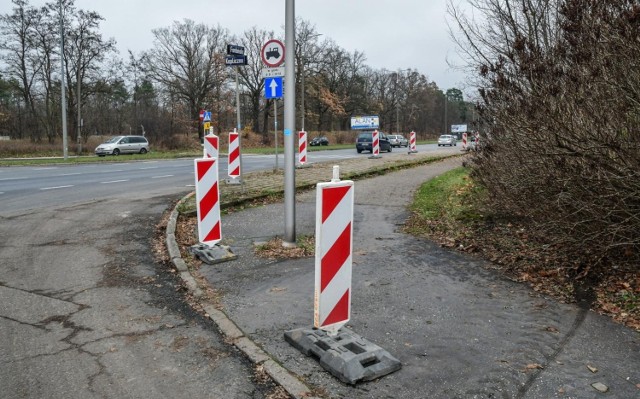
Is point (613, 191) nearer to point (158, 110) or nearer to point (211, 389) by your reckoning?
point (211, 389)

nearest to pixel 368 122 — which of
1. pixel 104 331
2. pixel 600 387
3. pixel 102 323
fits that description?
pixel 102 323

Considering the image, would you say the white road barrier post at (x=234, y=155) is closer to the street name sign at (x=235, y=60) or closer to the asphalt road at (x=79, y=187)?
the street name sign at (x=235, y=60)

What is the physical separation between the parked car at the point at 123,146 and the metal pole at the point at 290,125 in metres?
33.4

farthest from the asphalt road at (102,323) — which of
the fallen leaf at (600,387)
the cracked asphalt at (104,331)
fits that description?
the fallen leaf at (600,387)

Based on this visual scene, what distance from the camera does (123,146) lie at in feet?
126

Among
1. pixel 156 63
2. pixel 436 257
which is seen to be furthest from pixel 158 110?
pixel 436 257

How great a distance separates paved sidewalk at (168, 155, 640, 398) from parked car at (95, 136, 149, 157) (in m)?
33.2

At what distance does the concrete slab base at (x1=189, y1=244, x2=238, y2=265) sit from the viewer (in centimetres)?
672

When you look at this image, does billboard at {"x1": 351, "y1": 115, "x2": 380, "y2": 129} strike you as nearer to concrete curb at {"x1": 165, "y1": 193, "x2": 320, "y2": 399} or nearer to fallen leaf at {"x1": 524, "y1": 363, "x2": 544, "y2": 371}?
concrete curb at {"x1": 165, "y1": 193, "x2": 320, "y2": 399}

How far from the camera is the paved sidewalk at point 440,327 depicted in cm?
354

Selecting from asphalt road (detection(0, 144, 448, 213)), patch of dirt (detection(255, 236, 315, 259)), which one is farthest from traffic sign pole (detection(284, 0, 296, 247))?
asphalt road (detection(0, 144, 448, 213))

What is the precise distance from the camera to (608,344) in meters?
4.16

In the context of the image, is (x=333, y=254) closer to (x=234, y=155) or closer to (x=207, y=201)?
(x=207, y=201)

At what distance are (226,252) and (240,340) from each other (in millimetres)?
2769
